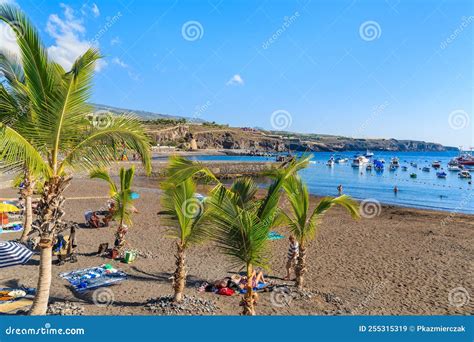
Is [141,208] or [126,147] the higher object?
[126,147]

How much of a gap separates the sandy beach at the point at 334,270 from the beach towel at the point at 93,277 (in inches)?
8.8

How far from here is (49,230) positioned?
6.64 m

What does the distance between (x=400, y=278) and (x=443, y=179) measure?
2293 inches

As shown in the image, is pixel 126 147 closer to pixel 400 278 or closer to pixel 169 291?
pixel 169 291

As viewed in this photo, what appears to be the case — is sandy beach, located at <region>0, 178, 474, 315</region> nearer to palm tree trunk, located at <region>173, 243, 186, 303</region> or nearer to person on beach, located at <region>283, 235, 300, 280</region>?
person on beach, located at <region>283, 235, 300, 280</region>

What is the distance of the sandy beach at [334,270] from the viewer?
30.6 ft

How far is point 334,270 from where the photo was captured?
12.8 metres

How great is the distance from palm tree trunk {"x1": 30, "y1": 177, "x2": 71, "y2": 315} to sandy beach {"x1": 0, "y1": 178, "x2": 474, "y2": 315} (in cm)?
163

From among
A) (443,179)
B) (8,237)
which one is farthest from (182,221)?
(443,179)

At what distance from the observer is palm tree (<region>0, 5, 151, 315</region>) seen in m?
6.06

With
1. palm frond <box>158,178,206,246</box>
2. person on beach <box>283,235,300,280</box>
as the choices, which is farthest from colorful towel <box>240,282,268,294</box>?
palm frond <box>158,178,206,246</box>

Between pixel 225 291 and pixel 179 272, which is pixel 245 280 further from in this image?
pixel 179 272

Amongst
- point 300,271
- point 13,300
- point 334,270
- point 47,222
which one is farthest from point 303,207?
point 13,300

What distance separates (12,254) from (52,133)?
17.7ft
